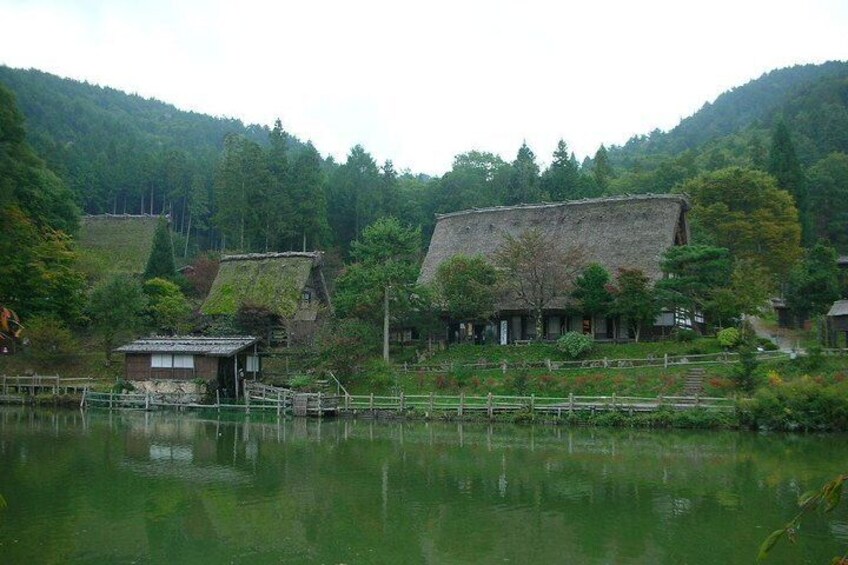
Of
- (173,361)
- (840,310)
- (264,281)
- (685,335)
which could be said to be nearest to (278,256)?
(264,281)

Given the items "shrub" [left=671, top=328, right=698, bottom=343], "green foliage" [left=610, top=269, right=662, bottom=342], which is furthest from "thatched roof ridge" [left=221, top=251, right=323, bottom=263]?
"shrub" [left=671, top=328, right=698, bottom=343]

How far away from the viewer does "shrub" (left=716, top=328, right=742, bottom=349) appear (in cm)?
3500

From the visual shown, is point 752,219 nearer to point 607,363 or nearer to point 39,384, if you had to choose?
point 607,363

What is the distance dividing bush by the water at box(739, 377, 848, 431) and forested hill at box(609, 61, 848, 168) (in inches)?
2164

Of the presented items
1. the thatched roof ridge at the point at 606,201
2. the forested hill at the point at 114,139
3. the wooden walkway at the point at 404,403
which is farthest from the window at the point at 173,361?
the forested hill at the point at 114,139

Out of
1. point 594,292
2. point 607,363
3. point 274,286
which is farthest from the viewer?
point 274,286

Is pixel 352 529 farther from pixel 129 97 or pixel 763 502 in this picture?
pixel 129 97

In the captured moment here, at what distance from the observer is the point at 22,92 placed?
95.9m

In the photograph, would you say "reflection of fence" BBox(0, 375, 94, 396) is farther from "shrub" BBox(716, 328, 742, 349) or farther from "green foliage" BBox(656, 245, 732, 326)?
"shrub" BBox(716, 328, 742, 349)

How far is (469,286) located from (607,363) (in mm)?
8945

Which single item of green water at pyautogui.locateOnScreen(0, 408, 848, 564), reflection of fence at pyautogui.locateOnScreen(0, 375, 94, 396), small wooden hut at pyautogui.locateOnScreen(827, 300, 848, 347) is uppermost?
small wooden hut at pyautogui.locateOnScreen(827, 300, 848, 347)

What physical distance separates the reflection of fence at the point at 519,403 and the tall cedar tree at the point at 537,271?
820 cm

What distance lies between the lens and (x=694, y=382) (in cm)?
Result: 3212

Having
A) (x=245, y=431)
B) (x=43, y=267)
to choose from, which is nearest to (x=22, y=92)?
(x=43, y=267)
